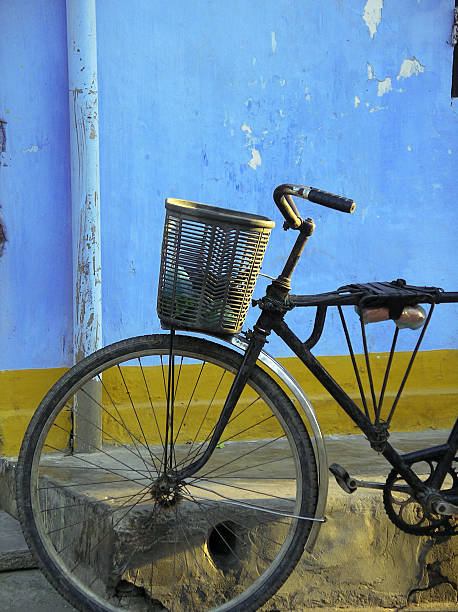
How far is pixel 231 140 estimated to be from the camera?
3.89m

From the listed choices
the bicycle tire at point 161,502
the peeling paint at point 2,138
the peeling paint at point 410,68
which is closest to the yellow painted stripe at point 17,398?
the bicycle tire at point 161,502

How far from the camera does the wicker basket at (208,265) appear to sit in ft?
7.45

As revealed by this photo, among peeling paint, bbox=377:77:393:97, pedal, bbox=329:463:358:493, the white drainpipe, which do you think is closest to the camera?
pedal, bbox=329:463:358:493

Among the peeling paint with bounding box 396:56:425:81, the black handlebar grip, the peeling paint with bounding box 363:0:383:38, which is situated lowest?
the black handlebar grip

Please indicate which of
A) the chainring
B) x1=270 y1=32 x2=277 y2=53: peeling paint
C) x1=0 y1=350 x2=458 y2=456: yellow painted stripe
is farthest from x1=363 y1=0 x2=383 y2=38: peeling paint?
the chainring

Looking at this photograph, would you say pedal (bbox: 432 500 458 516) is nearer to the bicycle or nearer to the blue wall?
the bicycle

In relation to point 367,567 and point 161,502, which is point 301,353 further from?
point 367,567

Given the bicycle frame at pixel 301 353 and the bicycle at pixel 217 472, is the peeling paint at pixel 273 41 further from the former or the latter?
the bicycle frame at pixel 301 353

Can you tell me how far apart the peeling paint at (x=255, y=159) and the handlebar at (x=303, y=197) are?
151 centimetres

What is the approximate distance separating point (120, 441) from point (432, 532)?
171 cm

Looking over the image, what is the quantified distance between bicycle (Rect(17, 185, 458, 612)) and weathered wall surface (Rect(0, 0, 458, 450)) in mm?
666

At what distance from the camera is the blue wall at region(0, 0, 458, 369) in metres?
3.72

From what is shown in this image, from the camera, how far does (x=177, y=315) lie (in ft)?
7.78

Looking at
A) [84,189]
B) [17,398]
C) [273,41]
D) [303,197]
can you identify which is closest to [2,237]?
[84,189]
